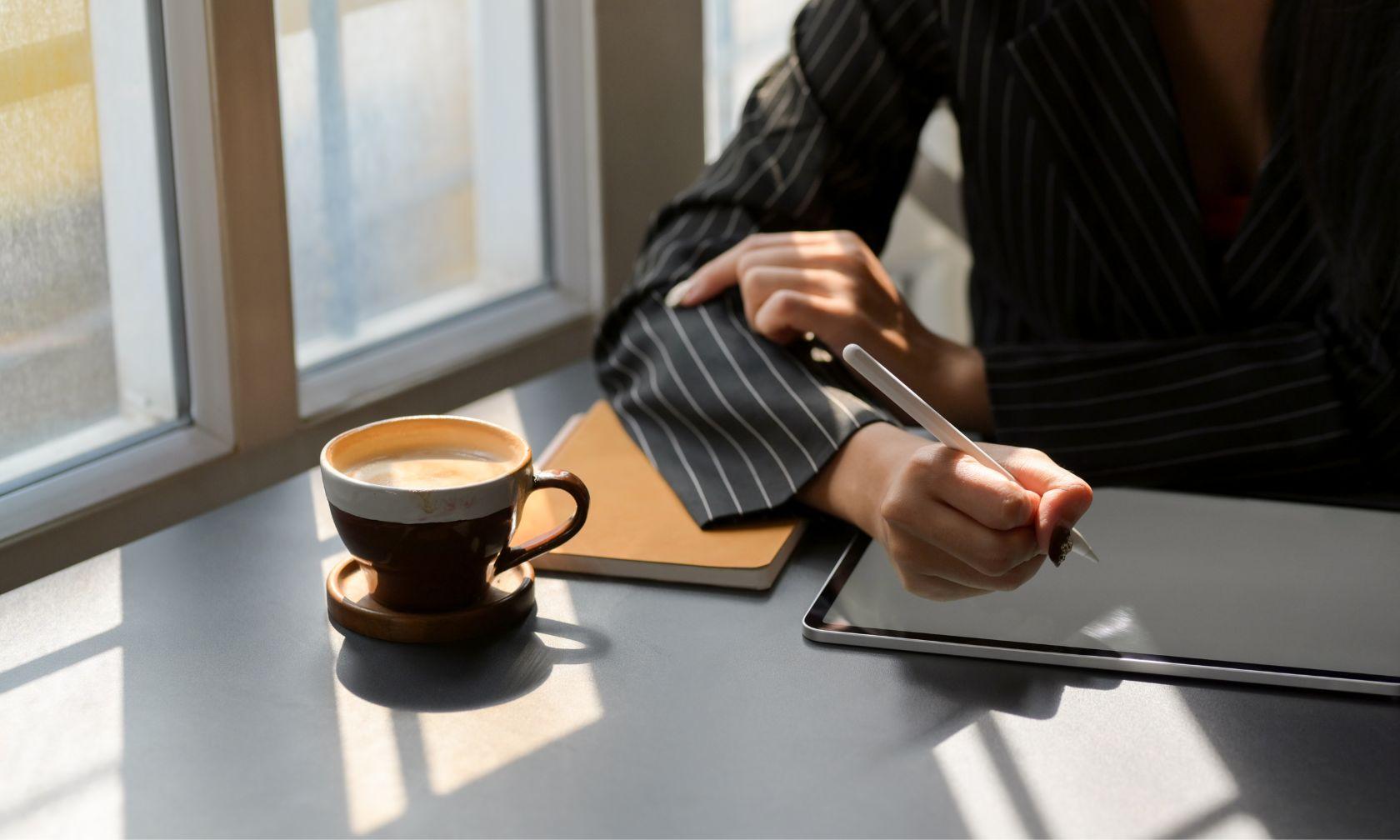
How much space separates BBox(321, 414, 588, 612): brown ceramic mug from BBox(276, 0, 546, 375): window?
1.35 feet

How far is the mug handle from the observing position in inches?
29.9

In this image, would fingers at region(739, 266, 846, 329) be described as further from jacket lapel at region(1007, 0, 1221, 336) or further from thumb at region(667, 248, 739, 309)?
jacket lapel at region(1007, 0, 1221, 336)

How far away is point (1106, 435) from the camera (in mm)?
948

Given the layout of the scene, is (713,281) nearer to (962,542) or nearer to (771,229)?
(771,229)

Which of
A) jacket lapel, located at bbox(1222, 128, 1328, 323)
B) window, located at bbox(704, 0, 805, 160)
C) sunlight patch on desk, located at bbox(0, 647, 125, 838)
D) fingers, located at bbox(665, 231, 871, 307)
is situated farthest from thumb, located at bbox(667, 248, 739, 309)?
window, located at bbox(704, 0, 805, 160)

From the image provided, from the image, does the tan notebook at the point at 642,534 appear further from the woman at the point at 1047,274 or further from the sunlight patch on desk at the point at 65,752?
the sunlight patch on desk at the point at 65,752

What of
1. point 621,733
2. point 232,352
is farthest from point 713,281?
point 621,733

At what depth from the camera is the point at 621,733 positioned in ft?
2.15

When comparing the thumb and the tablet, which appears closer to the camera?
the tablet

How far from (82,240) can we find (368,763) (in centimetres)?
54

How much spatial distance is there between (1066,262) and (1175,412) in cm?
25

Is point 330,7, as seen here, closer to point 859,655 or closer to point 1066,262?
point 1066,262

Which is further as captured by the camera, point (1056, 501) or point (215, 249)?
point (215, 249)

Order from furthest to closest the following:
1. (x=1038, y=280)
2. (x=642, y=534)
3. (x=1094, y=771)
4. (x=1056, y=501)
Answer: (x=1038, y=280) < (x=642, y=534) < (x=1056, y=501) < (x=1094, y=771)
